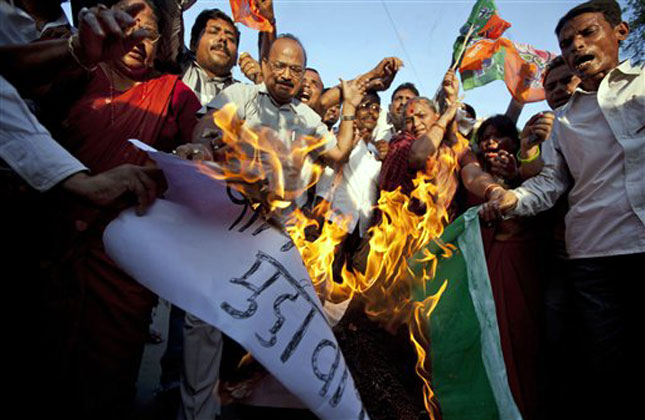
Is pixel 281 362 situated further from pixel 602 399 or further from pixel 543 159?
pixel 543 159

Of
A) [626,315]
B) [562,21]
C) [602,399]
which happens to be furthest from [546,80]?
[602,399]

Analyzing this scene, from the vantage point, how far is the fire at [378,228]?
1.54m

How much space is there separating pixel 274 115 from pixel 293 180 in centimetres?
67

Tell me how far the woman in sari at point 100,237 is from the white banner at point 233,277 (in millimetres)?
502

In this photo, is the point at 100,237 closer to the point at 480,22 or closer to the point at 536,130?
the point at 536,130

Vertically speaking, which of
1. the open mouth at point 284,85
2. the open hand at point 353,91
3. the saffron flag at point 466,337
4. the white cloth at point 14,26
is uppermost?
the white cloth at point 14,26

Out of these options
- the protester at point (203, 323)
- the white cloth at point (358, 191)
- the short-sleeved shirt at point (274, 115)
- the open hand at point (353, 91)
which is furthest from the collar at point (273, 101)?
the white cloth at point (358, 191)

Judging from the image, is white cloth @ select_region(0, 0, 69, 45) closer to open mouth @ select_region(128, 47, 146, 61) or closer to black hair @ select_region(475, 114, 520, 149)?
open mouth @ select_region(128, 47, 146, 61)

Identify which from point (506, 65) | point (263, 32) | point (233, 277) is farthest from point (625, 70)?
point (263, 32)

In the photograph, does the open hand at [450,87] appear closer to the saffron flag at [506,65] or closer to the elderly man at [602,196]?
the elderly man at [602,196]

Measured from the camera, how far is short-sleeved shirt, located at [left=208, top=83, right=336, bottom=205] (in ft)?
10.4

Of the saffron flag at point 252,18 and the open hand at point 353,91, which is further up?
the saffron flag at point 252,18

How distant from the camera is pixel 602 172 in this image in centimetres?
266

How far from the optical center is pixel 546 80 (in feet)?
11.9
